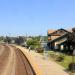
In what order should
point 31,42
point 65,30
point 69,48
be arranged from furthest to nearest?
point 31,42
point 65,30
point 69,48

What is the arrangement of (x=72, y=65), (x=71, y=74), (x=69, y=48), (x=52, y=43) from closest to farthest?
(x=71, y=74)
(x=72, y=65)
(x=69, y=48)
(x=52, y=43)

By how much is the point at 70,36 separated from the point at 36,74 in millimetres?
35523

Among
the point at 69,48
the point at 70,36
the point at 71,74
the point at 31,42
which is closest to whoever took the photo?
the point at 71,74

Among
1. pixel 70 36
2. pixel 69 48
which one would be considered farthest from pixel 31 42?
pixel 70 36

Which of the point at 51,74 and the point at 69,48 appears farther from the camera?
the point at 69,48

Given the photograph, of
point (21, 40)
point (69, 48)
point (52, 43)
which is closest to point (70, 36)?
point (69, 48)

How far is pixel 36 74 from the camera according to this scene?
27016 millimetres

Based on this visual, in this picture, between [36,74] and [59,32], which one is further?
[59,32]

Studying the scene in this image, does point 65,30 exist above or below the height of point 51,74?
above

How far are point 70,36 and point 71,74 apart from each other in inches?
1418

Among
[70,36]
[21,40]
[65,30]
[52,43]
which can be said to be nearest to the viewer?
[70,36]

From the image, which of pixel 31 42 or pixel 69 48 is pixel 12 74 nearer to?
pixel 69 48

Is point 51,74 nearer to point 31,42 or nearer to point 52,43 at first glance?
point 52,43

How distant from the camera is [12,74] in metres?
28.8
